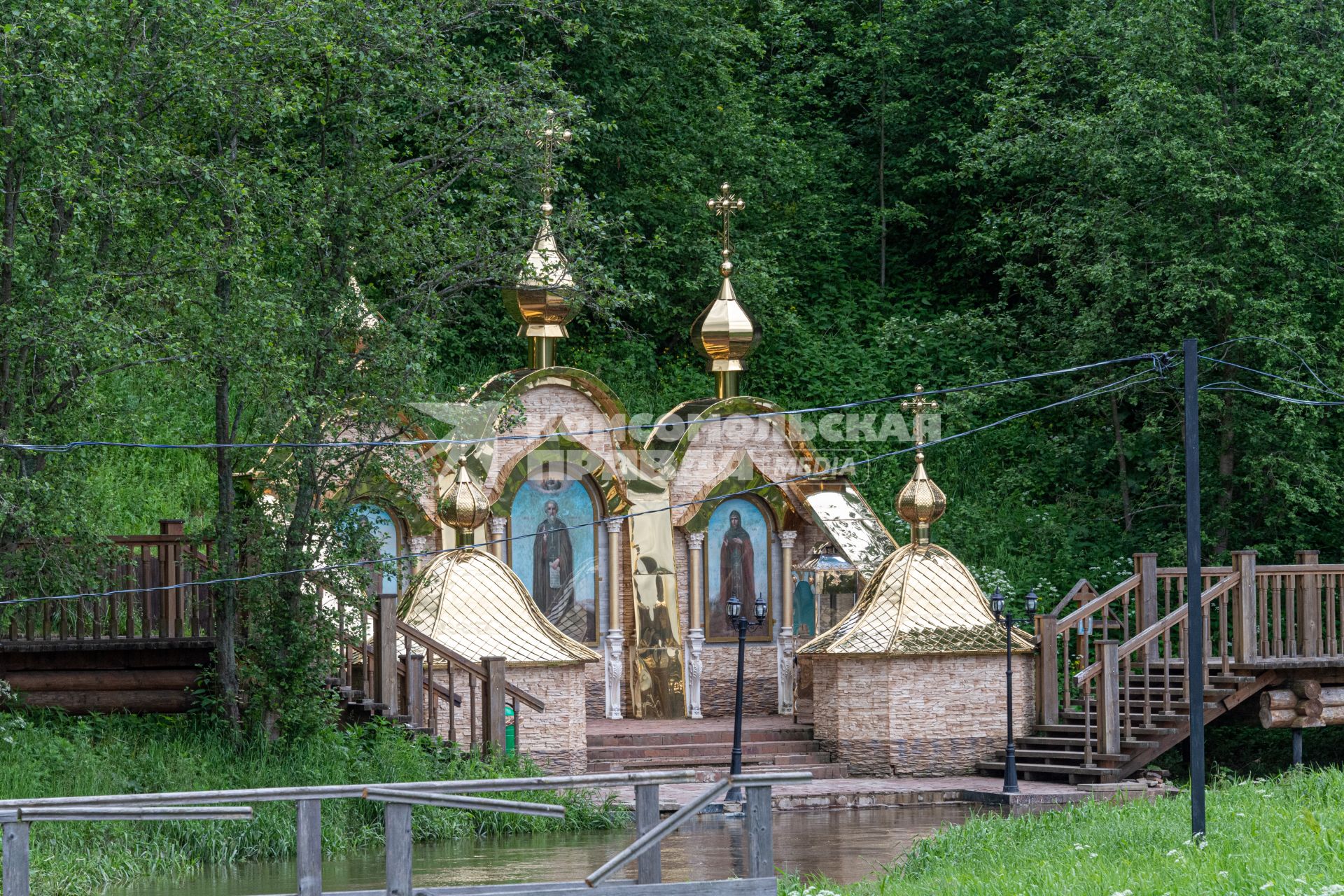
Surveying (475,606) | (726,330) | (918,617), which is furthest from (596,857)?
(726,330)

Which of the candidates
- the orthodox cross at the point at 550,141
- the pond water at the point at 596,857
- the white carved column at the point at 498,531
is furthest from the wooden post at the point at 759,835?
the white carved column at the point at 498,531

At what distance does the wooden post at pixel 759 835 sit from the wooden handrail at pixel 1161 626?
882 cm

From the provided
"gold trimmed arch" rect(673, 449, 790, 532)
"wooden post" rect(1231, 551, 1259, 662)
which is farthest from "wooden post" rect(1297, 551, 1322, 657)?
"gold trimmed arch" rect(673, 449, 790, 532)

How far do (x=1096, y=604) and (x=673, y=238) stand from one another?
11470mm

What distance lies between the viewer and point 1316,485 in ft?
70.2

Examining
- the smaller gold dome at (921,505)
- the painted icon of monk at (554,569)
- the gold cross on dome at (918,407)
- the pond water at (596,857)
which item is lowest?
Result: the pond water at (596,857)

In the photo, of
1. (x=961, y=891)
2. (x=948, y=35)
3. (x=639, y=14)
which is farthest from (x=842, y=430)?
(x=961, y=891)

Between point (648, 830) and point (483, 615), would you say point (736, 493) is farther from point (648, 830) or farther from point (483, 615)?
point (648, 830)

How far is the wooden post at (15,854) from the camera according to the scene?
26.3 ft

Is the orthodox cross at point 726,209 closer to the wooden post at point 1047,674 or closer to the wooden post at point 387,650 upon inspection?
the wooden post at point 1047,674

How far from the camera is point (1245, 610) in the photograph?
17.5 metres

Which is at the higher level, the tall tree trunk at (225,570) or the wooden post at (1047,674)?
the tall tree trunk at (225,570)

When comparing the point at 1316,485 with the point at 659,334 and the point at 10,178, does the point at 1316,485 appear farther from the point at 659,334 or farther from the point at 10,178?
the point at 10,178

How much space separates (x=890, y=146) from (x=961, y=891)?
2369 cm
